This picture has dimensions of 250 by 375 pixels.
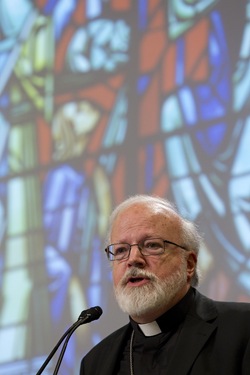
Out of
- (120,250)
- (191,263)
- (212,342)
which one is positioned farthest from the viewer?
(191,263)

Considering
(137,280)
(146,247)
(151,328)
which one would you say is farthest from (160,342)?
(146,247)

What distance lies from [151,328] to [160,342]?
0.24 ft

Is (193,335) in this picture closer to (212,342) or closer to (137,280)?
(212,342)

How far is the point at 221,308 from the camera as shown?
3.75m

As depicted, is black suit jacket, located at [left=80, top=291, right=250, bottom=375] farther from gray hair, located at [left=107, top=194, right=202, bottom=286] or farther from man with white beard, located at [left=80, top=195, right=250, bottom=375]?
gray hair, located at [left=107, top=194, right=202, bottom=286]

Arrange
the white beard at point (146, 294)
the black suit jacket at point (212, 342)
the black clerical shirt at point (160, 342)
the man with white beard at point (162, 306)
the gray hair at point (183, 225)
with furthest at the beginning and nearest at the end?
the gray hair at point (183, 225)
the black clerical shirt at point (160, 342)
the white beard at point (146, 294)
the man with white beard at point (162, 306)
the black suit jacket at point (212, 342)

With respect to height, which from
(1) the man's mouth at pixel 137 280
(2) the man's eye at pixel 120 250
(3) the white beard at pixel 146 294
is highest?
(2) the man's eye at pixel 120 250

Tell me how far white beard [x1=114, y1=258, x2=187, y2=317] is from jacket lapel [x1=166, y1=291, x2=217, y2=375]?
0.13 m

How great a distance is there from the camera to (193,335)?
3660 mm

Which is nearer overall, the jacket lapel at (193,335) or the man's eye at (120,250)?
the jacket lapel at (193,335)

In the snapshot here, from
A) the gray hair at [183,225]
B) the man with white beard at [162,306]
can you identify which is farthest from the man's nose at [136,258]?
the gray hair at [183,225]

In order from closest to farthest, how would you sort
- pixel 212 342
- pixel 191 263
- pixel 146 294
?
pixel 212 342
pixel 146 294
pixel 191 263

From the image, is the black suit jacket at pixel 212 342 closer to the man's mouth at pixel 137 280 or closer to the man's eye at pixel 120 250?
the man's mouth at pixel 137 280

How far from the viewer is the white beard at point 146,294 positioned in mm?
3713
